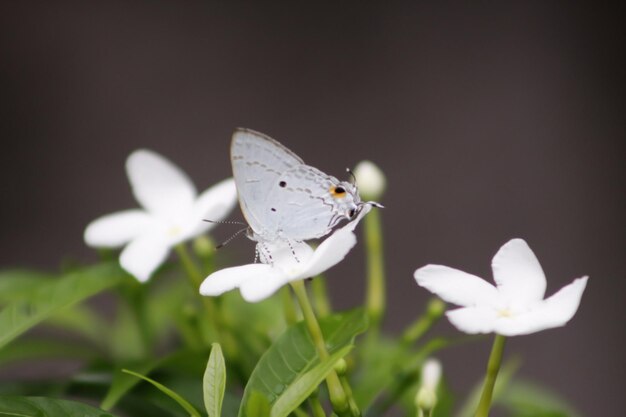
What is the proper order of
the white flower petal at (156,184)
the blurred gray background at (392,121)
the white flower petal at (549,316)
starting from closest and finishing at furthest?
the white flower petal at (549,316) < the white flower petal at (156,184) < the blurred gray background at (392,121)

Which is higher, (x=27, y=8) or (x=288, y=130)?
(x=27, y=8)

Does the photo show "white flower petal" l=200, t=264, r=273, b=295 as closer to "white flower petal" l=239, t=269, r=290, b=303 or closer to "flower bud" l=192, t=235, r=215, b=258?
"white flower petal" l=239, t=269, r=290, b=303

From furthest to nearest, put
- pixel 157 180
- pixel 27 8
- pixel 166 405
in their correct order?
pixel 27 8 < pixel 157 180 < pixel 166 405

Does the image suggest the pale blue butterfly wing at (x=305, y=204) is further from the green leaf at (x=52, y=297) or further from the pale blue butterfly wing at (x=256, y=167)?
the green leaf at (x=52, y=297)

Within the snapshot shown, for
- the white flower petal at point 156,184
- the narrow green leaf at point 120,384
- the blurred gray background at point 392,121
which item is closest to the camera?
the narrow green leaf at point 120,384

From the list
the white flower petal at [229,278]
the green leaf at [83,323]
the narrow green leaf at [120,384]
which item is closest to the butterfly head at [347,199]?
the white flower petal at [229,278]

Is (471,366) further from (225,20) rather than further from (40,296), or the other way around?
(40,296)

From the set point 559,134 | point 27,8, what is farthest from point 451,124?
point 27,8
